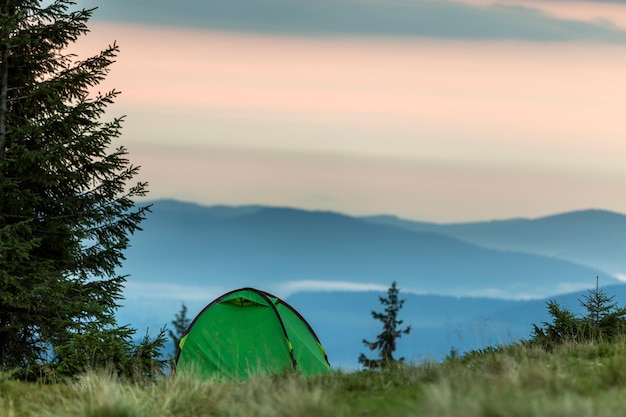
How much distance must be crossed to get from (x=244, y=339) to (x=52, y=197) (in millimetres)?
8155

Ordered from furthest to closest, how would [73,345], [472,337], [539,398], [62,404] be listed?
[73,345] → [472,337] → [62,404] → [539,398]

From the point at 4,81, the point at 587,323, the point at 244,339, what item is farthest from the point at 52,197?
the point at 587,323

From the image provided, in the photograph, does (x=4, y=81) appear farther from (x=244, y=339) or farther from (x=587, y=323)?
(x=587, y=323)

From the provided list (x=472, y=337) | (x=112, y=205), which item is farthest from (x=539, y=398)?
(x=112, y=205)

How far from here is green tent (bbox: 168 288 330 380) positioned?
17219 mm

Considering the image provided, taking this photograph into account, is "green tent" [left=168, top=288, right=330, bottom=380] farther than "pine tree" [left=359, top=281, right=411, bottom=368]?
No

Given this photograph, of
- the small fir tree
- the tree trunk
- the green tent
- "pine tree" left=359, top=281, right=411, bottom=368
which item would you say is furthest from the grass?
"pine tree" left=359, top=281, right=411, bottom=368

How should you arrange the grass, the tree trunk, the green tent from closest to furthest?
1. the grass
2. the green tent
3. the tree trunk

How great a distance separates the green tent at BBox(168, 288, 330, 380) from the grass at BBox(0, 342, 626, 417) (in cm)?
538

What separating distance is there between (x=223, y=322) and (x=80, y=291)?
4949 mm

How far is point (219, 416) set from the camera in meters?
9.47

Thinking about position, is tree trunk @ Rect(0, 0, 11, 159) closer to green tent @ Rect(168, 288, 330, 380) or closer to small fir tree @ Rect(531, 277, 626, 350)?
green tent @ Rect(168, 288, 330, 380)

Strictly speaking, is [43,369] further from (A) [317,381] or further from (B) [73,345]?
(A) [317,381]

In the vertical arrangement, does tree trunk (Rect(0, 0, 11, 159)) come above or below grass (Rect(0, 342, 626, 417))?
above
